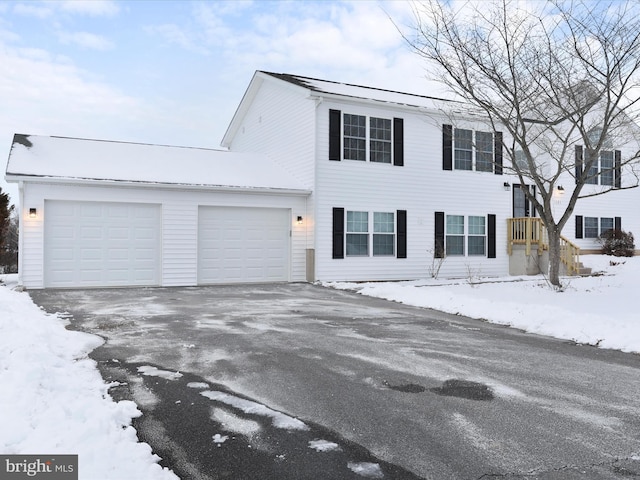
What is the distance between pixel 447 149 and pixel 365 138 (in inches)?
122

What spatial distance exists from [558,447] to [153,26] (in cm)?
2351

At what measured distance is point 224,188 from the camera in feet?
47.5

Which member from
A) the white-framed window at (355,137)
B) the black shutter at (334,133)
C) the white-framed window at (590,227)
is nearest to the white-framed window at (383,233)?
the white-framed window at (355,137)

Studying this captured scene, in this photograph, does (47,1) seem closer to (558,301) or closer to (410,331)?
(410,331)

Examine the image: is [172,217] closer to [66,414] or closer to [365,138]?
[365,138]

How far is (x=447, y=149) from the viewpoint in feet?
55.5

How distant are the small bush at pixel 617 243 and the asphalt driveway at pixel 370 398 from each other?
14428 mm

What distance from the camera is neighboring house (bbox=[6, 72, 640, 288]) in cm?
1332

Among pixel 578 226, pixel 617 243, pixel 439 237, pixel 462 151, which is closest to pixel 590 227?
pixel 578 226

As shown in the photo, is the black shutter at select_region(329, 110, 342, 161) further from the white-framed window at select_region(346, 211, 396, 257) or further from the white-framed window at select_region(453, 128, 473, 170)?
the white-framed window at select_region(453, 128, 473, 170)

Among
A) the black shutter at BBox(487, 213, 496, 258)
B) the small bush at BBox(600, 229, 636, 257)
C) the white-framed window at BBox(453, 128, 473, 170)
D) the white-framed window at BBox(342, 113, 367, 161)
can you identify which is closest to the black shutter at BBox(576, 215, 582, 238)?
the small bush at BBox(600, 229, 636, 257)

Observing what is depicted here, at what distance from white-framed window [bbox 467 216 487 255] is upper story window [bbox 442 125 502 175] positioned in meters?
1.79

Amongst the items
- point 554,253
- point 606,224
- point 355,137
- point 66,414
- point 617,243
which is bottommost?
point 66,414

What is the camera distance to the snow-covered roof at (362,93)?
51.5 feet
